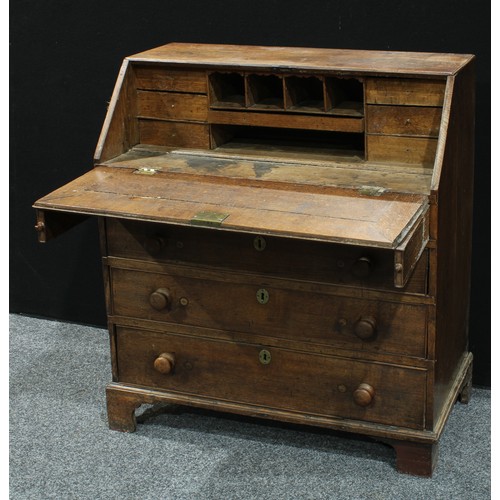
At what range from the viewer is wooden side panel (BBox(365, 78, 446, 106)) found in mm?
3670

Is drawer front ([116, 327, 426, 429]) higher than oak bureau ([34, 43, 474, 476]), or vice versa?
oak bureau ([34, 43, 474, 476])

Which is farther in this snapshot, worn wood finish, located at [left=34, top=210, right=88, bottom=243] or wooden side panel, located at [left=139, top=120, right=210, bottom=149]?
wooden side panel, located at [left=139, top=120, right=210, bottom=149]

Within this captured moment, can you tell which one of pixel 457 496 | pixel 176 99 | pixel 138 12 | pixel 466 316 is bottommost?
pixel 457 496

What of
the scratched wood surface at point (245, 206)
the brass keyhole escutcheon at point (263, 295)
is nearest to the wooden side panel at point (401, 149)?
the scratched wood surface at point (245, 206)

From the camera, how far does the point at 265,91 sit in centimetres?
404

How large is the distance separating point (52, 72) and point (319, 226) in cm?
194

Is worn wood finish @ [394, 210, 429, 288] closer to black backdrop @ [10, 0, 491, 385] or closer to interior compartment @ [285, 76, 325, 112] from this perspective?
interior compartment @ [285, 76, 325, 112]

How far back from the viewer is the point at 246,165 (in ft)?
12.9

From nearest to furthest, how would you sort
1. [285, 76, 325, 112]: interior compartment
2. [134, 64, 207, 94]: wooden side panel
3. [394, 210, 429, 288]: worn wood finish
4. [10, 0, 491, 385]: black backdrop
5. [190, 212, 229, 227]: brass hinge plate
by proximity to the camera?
1. [394, 210, 429, 288]: worn wood finish
2. [190, 212, 229, 227]: brass hinge plate
3. [285, 76, 325, 112]: interior compartment
4. [134, 64, 207, 94]: wooden side panel
5. [10, 0, 491, 385]: black backdrop

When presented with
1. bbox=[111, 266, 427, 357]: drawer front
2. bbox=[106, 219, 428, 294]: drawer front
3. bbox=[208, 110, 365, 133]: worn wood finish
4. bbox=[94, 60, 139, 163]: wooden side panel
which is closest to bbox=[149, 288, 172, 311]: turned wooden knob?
bbox=[111, 266, 427, 357]: drawer front

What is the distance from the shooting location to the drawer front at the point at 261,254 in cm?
361

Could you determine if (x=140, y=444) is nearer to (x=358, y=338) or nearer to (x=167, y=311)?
(x=167, y=311)

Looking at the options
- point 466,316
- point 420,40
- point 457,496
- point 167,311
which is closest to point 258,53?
point 420,40

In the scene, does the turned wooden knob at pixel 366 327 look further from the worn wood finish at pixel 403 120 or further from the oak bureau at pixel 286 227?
the worn wood finish at pixel 403 120
